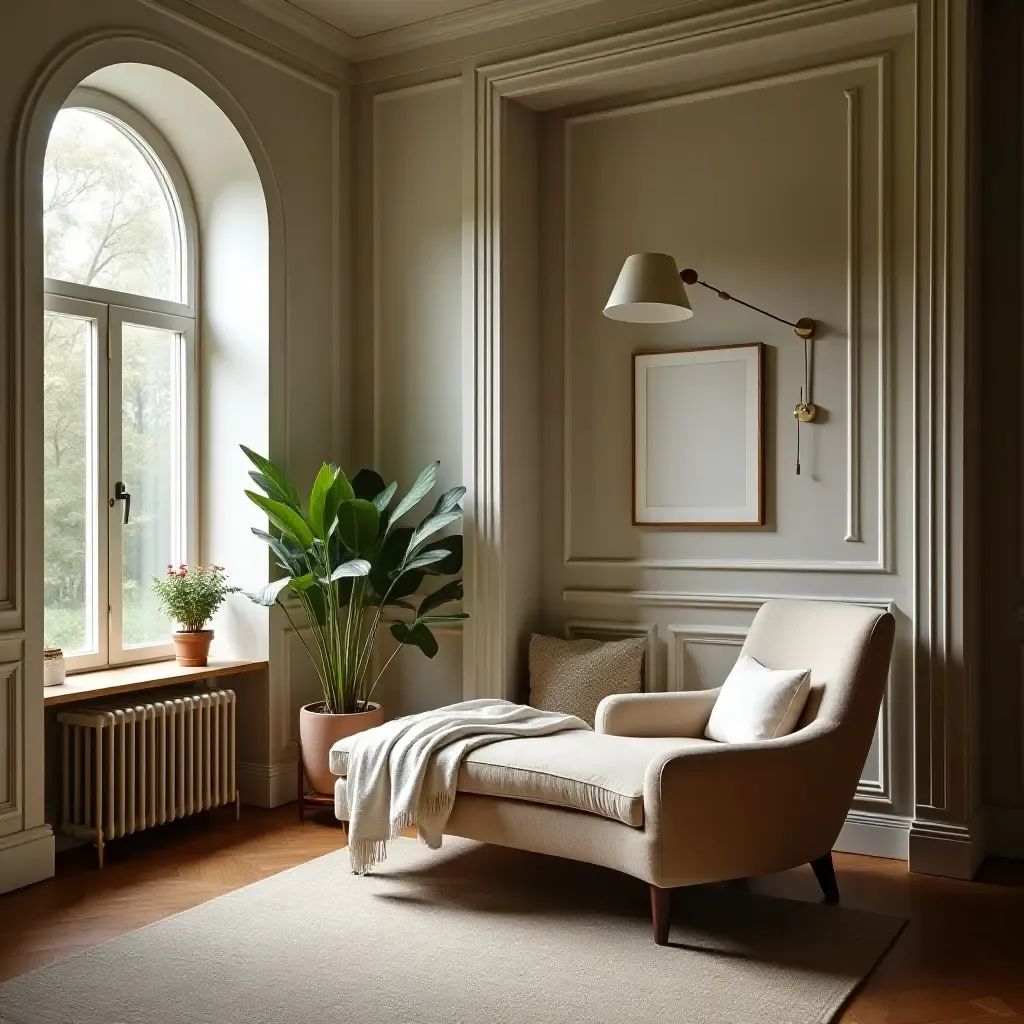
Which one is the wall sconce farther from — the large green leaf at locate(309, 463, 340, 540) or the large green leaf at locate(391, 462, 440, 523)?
the large green leaf at locate(309, 463, 340, 540)

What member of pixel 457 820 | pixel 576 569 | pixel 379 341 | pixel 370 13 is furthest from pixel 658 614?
pixel 370 13

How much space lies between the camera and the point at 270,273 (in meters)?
4.56

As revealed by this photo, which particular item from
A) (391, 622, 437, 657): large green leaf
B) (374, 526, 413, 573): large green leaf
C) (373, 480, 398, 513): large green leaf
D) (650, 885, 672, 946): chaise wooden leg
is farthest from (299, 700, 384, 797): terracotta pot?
(650, 885, 672, 946): chaise wooden leg

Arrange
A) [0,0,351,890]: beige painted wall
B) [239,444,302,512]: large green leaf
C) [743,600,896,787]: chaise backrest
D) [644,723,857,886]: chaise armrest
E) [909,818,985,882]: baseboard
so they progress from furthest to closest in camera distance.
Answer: [239,444,302,512]: large green leaf → [909,818,985,882]: baseboard → [0,0,351,890]: beige painted wall → [743,600,896,787]: chaise backrest → [644,723,857,886]: chaise armrest

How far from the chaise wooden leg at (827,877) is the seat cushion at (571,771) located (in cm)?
51

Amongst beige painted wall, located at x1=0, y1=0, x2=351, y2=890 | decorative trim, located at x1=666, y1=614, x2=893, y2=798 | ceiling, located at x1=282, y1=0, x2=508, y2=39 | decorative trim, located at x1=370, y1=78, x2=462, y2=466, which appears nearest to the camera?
beige painted wall, located at x1=0, y1=0, x2=351, y2=890

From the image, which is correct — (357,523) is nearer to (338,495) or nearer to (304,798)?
(338,495)

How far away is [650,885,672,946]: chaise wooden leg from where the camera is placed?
3051mm

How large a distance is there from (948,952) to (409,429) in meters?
2.87

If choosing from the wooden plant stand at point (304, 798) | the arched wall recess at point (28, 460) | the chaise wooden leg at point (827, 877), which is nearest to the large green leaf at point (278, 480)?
the arched wall recess at point (28, 460)

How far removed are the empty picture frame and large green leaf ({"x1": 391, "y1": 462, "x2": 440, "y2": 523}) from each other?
2.67 feet

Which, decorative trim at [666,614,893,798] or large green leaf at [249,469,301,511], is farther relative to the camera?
large green leaf at [249,469,301,511]

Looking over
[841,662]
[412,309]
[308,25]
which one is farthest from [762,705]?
[308,25]

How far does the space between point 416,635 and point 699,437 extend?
52.8 inches
